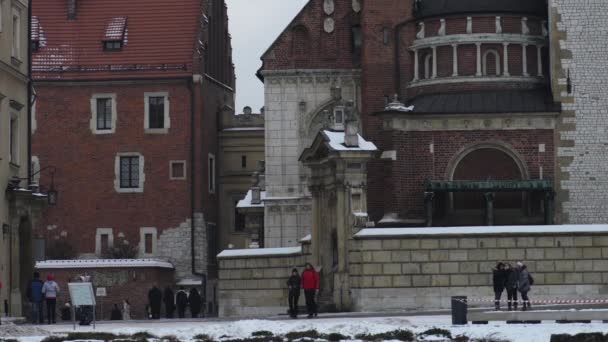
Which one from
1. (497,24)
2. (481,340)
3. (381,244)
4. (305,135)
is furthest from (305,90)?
(481,340)

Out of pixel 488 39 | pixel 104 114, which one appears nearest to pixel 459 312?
pixel 488 39

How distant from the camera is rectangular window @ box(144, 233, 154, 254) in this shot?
85.1 m

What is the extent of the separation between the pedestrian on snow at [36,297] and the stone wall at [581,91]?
22.6 metres

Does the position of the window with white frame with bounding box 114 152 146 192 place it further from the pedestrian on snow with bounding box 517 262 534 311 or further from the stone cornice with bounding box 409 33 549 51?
the pedestrian on snow with bounding box 517 262 534 311

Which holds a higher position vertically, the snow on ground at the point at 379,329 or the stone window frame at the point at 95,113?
the stone window frame at the point at 95,113

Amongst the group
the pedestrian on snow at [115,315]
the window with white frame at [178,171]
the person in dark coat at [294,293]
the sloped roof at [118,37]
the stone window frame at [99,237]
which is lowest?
the pedestrian on snow at [115,315]

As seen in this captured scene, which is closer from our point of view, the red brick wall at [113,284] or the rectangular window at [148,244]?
the red brick wall at [113,284]

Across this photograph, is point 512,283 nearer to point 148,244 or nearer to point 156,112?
point 148,244

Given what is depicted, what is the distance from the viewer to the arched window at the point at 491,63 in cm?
7069

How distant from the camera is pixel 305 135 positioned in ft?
255

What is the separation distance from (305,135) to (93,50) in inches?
585

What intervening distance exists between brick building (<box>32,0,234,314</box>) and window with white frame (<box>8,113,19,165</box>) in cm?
2835

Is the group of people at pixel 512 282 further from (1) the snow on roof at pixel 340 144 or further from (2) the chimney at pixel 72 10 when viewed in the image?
(2) the chimney at pixel 72 10

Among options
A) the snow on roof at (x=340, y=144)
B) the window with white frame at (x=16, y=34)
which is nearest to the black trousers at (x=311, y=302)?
the snow on roof at (x=340, y=144)
